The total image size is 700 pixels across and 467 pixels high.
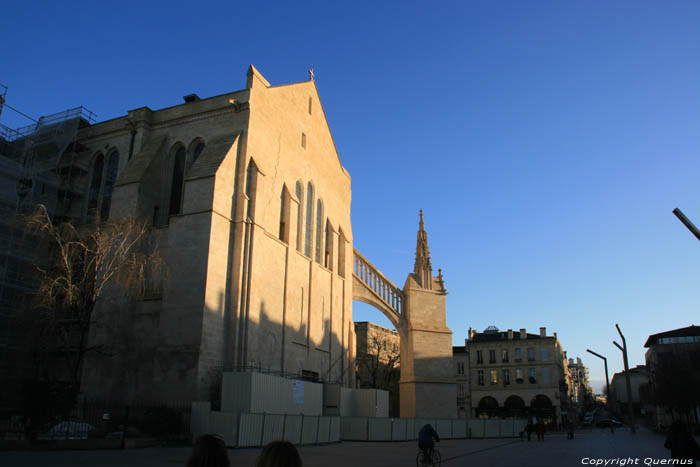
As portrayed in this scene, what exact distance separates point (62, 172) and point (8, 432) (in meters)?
16.4

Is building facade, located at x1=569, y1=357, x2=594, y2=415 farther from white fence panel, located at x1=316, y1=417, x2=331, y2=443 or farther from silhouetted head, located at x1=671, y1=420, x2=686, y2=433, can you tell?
silhouetted head, located at x1=671, y1=420, x2=686, y2=433

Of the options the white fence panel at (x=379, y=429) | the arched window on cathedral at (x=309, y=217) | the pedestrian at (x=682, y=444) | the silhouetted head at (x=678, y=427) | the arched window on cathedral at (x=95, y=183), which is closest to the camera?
the pedestrian at (x=682, y=444)

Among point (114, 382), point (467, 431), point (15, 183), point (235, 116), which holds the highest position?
point (235, 116)

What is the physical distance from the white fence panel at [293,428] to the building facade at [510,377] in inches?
1819

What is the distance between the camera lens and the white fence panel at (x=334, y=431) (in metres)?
23.1

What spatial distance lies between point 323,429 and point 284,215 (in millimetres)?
10732

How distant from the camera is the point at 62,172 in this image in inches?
1179

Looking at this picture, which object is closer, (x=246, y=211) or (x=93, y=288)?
(x=93, y=288)

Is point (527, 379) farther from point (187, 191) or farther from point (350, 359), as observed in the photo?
point (187, 191)

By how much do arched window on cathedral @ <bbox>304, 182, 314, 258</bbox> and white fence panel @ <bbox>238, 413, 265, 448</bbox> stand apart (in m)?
13.2

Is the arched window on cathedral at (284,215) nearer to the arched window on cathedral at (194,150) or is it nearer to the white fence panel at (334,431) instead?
the arched window on cathedral at (194,150)

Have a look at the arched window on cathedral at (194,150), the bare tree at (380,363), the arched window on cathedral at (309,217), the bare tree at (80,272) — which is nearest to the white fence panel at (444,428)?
the arched window on cathedral at (309,217)

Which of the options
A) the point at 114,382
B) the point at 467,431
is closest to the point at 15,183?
the point at 114,382

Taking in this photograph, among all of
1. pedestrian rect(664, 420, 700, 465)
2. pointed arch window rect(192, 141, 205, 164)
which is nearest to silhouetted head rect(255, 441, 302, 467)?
pedestrian rect(664, 420, 700, 465)
